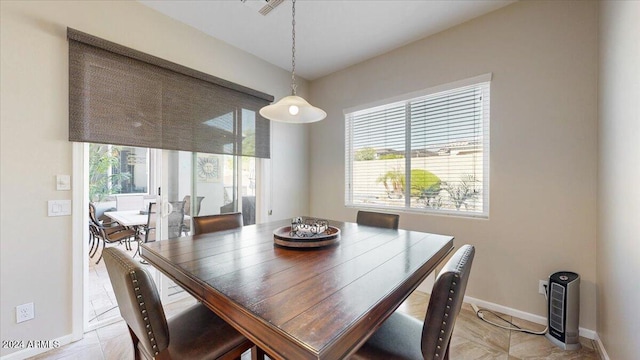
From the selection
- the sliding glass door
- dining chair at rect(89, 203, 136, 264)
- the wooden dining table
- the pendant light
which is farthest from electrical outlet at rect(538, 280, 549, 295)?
dining chair at rect(89, 203, 136, 264)

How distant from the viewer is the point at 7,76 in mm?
1768

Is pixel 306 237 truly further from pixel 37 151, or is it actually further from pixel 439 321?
pixel 37 151

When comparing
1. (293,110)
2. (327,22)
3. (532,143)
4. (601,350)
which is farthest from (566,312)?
(327,22)

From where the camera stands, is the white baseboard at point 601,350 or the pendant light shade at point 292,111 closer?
the white baseboard at point 601,350

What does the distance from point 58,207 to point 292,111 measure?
192 cm

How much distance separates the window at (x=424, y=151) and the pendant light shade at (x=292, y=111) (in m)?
1.43

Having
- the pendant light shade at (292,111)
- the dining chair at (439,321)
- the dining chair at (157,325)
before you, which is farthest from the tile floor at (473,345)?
the pendant light shade at (292,111)

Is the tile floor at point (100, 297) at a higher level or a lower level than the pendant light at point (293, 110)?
lower

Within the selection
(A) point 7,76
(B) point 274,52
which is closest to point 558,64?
(B) point 274,52

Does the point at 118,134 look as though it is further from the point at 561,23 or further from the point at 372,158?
the point at 561,23

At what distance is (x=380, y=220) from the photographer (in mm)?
2473

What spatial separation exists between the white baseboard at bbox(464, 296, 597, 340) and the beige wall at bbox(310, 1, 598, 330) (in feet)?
0.11

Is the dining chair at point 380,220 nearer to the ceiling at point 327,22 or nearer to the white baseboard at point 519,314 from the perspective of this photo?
the white baseboard at point 519,314

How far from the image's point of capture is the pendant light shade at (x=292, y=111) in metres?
1.91
